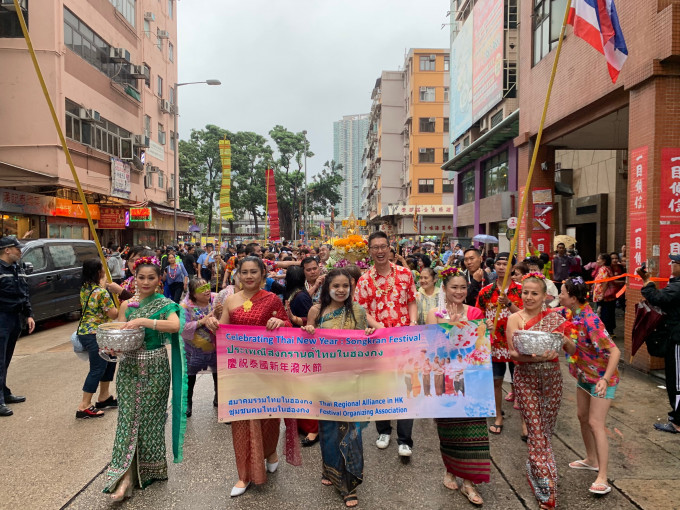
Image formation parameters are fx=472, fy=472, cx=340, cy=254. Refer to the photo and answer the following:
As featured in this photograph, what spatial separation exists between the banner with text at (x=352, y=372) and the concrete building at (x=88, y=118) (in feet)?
38.9

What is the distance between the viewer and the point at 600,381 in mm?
3432

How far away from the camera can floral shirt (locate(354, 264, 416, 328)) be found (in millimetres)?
4215

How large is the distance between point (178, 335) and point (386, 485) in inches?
78.5

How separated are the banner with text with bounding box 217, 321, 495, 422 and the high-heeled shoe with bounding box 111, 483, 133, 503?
82cm

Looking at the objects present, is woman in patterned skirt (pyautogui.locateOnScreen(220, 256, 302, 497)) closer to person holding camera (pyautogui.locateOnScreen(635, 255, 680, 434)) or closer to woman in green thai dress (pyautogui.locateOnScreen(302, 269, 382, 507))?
woman in green thai dress (pyautogui.locateOnScreen(302, 269, 382, 507))

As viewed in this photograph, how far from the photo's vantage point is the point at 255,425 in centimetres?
356

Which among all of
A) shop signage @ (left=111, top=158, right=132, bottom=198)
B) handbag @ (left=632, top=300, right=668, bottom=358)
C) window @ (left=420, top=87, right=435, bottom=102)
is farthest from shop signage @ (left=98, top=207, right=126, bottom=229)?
window @ (left=420, top=87, right=435, bottom=102)

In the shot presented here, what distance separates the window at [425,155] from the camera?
143 ft

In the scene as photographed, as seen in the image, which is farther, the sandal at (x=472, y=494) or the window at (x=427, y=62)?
the window at (x=427, y=62)

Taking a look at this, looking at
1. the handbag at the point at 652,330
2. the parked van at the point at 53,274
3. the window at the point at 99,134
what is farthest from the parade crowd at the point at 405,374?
the window at the point at 99,134

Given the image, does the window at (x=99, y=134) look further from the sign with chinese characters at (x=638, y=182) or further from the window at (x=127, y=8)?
the sign with chinese characters at (x=638, y=182)

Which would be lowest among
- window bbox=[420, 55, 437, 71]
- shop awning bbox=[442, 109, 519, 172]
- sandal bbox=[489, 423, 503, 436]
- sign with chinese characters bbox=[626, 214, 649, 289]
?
sandal bbox=[489, 423, 503, 436]

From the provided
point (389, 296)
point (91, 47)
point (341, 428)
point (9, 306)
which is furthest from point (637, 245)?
point (91, 47)

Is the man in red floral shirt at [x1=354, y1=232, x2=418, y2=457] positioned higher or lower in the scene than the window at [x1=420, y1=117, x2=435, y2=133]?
lower
